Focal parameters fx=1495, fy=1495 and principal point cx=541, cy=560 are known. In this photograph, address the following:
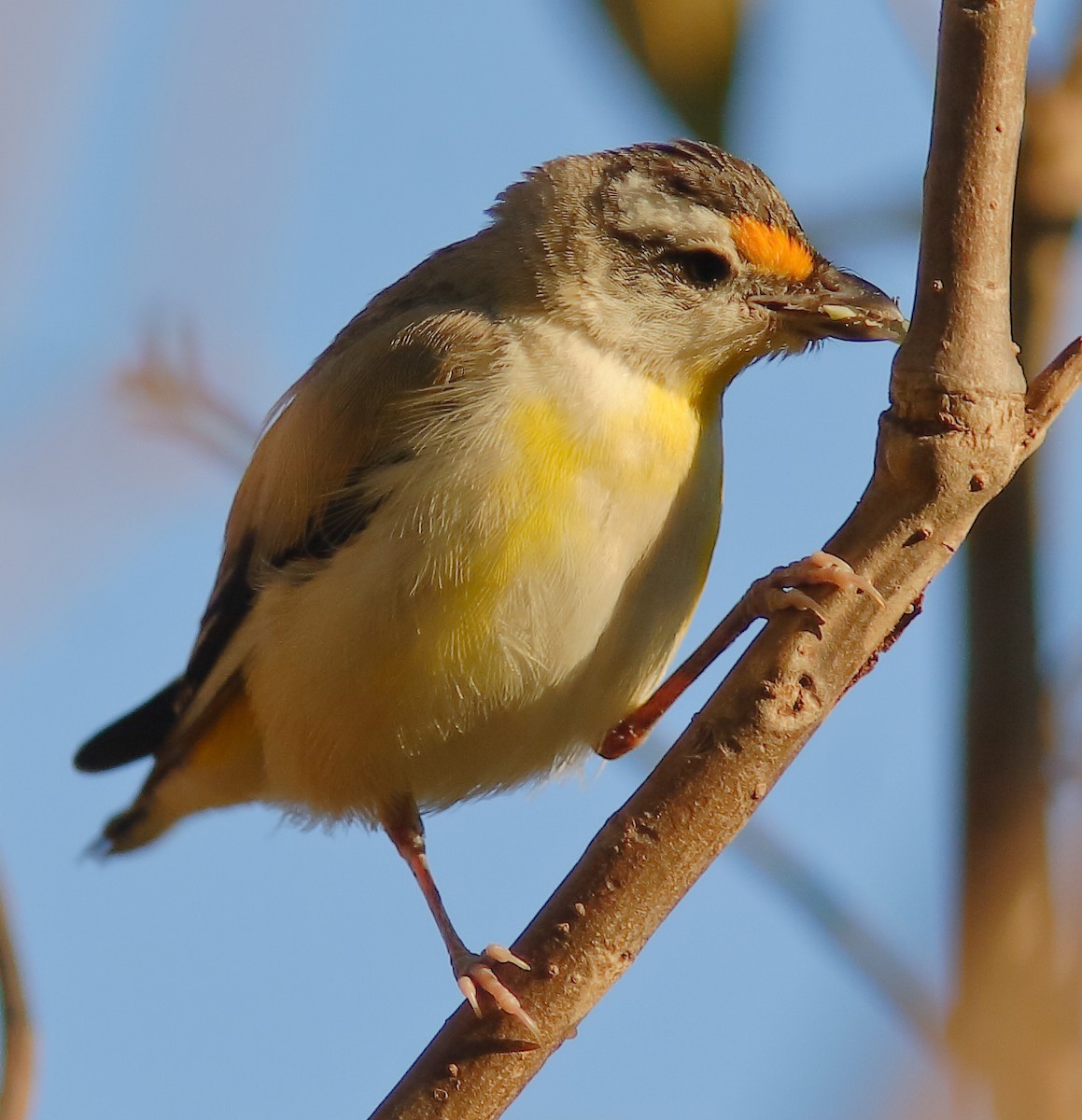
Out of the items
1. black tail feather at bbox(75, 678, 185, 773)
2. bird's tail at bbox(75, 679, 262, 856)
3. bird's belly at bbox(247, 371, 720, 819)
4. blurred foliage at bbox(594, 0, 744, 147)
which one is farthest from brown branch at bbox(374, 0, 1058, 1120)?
black tail feather at bbox(75, 678, 185, 773)

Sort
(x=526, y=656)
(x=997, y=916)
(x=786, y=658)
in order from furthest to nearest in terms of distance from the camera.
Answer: (x=526, y=656)
(x=786, y=658)
(x=997, y=916)

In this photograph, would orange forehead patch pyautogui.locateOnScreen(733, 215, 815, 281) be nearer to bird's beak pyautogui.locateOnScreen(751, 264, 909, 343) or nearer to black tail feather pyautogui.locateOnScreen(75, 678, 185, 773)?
bird's beak pyautogui.locateOnScreen(751, 264, 909, 343)

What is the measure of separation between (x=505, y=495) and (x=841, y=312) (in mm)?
1116

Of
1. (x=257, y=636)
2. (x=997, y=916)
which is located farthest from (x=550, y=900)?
(x=257, y=636)

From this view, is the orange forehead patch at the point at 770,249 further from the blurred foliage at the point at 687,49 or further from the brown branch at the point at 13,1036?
the brown branch at the point at 13,1036

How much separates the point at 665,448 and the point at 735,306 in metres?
0.54

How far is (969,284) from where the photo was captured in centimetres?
241

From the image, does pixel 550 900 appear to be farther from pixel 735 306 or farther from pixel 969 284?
pixel 735 306

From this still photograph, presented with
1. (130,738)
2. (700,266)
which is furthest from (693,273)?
(130,738)

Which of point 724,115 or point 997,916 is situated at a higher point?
point 724,115

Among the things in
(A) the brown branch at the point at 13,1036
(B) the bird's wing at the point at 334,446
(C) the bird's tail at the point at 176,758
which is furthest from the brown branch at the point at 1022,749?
(C) the bird's tail at the point at 176,758

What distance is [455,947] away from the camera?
3697 mm

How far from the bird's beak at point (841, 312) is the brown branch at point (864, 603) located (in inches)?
57.6

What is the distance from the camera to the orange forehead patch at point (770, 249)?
4023mm
